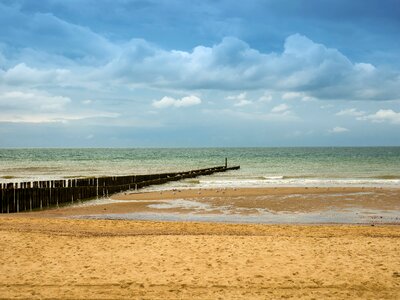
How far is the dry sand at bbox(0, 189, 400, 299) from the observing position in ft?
24.3

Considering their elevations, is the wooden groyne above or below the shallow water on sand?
above

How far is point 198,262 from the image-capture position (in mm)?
9164

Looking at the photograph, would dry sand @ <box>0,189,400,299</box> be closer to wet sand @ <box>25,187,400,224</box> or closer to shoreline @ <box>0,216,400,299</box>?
shoreline @ <box>0,216,400,299</box>

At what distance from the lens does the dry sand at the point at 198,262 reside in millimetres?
7406

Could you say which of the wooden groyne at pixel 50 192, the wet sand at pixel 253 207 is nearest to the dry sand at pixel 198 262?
the wet sand at pixel 253 207

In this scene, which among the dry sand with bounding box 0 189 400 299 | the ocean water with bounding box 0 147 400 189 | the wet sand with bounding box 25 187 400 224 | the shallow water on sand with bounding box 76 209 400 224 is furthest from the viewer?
the ocean water with bounding box 0 147 400 189

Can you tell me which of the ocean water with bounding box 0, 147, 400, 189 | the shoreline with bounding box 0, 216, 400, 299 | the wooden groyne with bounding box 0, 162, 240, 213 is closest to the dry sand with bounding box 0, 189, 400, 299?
the shoreline with bounding box 0, 216, 400, 299

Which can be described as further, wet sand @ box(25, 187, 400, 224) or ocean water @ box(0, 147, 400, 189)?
ocean water @ box(0, 147, 400, 189)

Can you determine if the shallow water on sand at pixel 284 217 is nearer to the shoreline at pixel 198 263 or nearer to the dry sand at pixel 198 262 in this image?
the dry sand at pixel 198 262

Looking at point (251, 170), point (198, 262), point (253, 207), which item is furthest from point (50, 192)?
point (251, 170)

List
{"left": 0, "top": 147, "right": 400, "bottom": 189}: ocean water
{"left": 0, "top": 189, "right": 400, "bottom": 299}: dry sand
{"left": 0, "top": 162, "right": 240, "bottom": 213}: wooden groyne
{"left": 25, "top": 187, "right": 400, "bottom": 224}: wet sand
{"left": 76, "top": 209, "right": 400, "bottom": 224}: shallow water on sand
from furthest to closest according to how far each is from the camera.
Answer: {"left": 0, "top": 147, "right": 400, "bottom": 189}: ocean water, {"left": 0, "top": 162, "right": 240, "bottom": 213}: wooden groyne, {"left": 25, "top": 187, "right": 400, "bottom": 224}: wet sand, {"left": 76, "top": 209, "right": 400, "bottom": 224}: shallow water on sand, {"left": 0, "top": 189, "right": 400, "bottom": 299}: dry sand

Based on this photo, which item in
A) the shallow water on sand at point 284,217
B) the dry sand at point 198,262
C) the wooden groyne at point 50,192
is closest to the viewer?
the dry sand at point 198,262

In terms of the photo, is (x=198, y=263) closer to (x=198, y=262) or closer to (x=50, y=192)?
(x=198, y=262)

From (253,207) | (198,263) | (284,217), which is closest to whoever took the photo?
(198,263)
